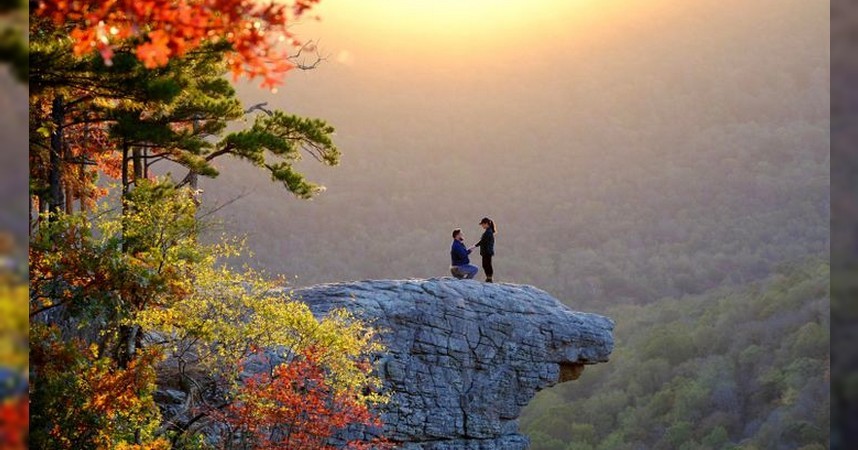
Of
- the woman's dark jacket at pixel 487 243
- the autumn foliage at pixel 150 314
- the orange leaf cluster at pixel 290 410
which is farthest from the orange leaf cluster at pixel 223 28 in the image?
the woman's dark jacket at pixel 487 243

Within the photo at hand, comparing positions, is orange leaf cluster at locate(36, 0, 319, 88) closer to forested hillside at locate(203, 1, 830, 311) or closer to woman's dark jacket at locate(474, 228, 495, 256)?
woman's dark jacket at locate(474, 228, 495, 256)

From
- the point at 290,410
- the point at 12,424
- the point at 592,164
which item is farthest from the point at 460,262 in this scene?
the point at 592,164

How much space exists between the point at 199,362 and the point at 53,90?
309 centimetres

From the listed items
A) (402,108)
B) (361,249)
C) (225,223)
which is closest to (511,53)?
(402,108)

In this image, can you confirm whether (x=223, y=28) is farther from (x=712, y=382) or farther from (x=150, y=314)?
(x=712, y=382)

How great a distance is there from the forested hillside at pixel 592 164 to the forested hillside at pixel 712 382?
5858mm

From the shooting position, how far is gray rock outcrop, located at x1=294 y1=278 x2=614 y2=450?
15.1m

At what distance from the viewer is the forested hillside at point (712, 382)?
2064 inches

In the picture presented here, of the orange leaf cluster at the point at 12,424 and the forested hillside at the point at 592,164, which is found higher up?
the forested hillside at the point at 592,164

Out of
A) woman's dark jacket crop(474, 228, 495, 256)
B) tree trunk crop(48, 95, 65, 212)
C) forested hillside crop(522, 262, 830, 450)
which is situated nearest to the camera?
tree trunk crop(48, 95, 65, 212)

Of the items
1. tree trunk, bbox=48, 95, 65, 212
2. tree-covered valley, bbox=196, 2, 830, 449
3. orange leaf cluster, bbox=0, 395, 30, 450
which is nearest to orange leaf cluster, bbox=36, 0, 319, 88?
orange leaf cluster, bbox=0, 395, 30, 450

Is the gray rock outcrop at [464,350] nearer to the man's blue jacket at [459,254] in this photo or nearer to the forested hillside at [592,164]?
the man's blue jacket at [459,254]

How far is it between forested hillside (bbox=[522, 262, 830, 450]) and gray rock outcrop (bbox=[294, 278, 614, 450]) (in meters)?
34.7

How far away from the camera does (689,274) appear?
227 ft
